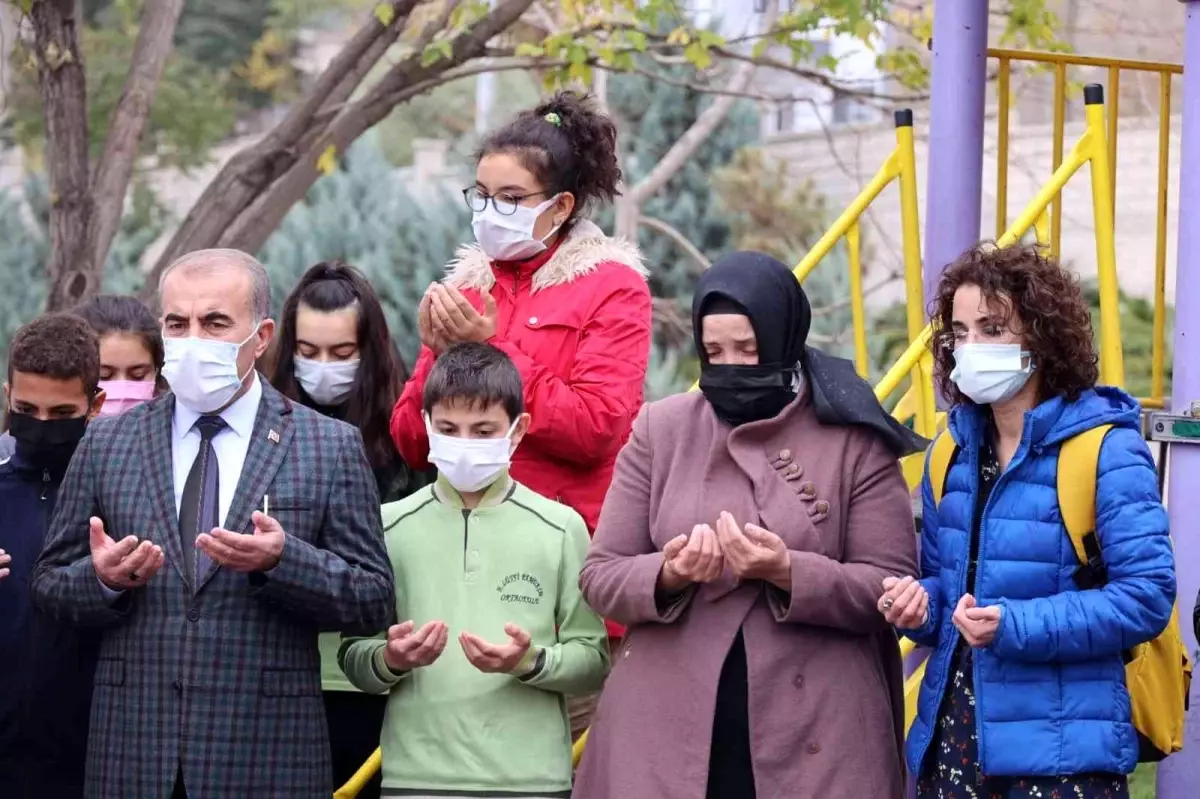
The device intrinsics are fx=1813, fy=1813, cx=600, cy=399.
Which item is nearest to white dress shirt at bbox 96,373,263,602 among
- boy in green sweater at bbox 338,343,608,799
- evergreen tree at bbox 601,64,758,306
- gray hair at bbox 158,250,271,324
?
gray hair at bbox 158,250,271,324

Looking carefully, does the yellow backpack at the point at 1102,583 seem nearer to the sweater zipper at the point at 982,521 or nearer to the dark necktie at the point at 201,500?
the sweater zipper at the point at 982,521

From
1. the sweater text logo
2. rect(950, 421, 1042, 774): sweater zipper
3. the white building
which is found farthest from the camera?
the white building

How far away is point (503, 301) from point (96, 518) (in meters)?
1.38

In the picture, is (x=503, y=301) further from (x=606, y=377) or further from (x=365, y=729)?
(x=365, y=729)

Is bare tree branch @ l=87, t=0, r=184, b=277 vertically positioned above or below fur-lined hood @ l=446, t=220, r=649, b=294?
above

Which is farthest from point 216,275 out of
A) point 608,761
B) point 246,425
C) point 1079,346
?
point 1079,346

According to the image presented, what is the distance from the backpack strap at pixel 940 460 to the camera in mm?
4094

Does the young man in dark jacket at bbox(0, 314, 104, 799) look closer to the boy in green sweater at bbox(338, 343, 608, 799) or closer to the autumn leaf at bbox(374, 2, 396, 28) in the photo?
the boy in green sweater at bbox(338, 343, 608, 799)

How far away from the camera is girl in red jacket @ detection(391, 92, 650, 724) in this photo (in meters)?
4.53

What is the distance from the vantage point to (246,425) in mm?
4164

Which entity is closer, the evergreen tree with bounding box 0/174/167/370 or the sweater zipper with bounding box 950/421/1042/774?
the sweater zipper with bounding box 950/421/1042/774

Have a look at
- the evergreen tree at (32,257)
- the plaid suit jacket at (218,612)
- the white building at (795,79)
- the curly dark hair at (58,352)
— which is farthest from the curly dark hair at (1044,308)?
the evergreen tree at (32,257)

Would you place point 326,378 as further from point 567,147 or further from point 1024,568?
point 1024,568

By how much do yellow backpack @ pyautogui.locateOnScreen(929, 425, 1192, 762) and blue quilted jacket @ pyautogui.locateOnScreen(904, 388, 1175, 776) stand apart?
23 millimetres
